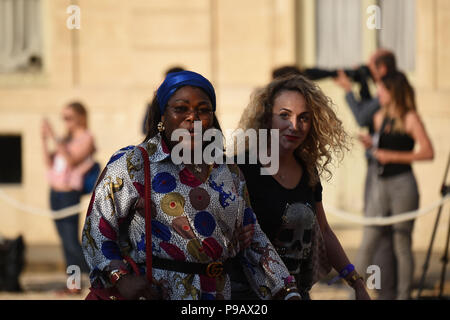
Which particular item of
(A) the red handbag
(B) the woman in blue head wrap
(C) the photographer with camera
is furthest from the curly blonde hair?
(C) the photographer with camera


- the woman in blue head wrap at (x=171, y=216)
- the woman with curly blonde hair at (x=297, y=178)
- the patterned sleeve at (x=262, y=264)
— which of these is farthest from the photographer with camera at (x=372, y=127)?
the woman in blue head wrap at (x=171, y=216)

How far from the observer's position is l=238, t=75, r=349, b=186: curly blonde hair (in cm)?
458

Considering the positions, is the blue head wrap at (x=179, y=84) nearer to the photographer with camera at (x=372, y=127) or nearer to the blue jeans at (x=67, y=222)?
the photographer with camera at (x=372, y=127)

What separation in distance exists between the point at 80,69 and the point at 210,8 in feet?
5.97

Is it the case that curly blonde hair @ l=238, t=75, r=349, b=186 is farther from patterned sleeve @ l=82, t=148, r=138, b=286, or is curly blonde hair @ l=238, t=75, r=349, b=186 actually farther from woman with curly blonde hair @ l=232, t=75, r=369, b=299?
patterned sleeve @ l=82, t=148, r=138, b=286

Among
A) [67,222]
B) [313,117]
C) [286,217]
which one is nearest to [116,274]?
[286,217]

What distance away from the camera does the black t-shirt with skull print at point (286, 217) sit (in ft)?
14.2

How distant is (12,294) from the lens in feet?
28.2

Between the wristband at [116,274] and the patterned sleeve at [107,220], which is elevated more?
the patterned sleeve at [107,220]

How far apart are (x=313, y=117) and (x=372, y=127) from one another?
12.2 feet

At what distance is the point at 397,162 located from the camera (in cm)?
795

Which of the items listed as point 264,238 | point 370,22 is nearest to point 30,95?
point 370,22

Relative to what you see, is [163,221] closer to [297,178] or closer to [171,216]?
[171,216]

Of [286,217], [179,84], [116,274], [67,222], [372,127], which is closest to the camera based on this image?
[116,274]
